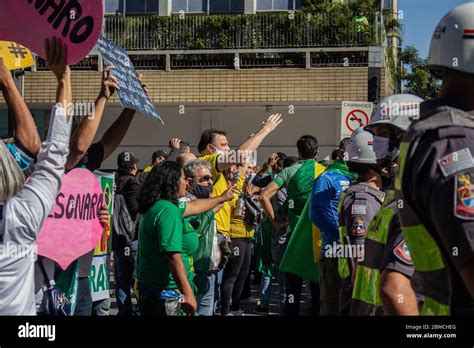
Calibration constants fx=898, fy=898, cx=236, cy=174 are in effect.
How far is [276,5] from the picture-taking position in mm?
26797

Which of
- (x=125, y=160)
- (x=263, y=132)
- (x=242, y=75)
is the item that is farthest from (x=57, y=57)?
(x=242, y=75)

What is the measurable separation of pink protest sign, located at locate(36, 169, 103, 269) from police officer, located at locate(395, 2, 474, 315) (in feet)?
8.70

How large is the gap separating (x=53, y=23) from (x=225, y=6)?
23.5 metres

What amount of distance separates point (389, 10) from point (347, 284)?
718 inches

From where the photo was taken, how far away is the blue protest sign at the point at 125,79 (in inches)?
201

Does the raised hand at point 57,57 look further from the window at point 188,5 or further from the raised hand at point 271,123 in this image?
the window at point 188,5

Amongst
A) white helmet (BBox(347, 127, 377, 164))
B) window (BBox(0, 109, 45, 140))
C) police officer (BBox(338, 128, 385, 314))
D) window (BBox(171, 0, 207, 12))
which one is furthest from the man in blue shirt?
window (BBox(171, 0, 207, 12))

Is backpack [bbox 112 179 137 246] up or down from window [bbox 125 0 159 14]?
down

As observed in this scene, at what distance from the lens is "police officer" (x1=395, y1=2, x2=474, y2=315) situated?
236 centimetres

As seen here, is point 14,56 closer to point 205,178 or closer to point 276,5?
point 205,178

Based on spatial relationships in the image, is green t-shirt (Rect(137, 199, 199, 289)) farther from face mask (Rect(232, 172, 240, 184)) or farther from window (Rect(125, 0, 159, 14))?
window (Rect(125, 0, 159, 14))

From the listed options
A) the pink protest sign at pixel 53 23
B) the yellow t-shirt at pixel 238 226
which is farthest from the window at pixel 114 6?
the pink protest sign at pixel 53 23

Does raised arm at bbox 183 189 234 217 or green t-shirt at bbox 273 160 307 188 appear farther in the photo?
green t-shirt at bbox 273 160 307 188

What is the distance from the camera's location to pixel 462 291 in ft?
8.20
